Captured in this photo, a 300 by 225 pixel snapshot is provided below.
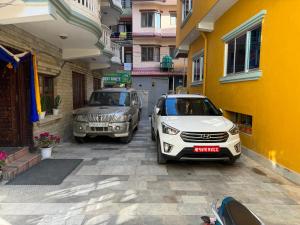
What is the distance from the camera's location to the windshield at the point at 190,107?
21.1 ft

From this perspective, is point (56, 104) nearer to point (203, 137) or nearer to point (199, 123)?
point (199, 123)

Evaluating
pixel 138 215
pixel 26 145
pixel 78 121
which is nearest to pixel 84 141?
pixel 78 121

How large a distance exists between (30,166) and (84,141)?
2915mm

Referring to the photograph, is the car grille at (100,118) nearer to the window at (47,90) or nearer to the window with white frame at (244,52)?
the window at (47,90)

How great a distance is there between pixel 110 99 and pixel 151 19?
16220 mm

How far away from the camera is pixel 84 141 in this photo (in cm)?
848

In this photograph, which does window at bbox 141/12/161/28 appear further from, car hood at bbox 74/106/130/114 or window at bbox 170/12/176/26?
car hood at bbox 74/106/130/114

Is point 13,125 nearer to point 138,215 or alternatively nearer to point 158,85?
point 138,215

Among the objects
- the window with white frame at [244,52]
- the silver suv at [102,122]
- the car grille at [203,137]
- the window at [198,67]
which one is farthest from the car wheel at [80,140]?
the window at [198,67]

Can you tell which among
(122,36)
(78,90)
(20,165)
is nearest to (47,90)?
(78,90)

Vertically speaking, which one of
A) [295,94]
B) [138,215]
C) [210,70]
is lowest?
[138,215]

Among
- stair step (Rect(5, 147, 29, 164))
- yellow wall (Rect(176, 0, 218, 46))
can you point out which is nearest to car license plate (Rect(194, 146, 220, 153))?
stair step (Rect(5, 147, 29, 164))

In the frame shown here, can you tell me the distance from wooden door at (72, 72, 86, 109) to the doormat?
15.9 feet

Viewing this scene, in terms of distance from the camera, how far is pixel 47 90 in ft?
26.2
